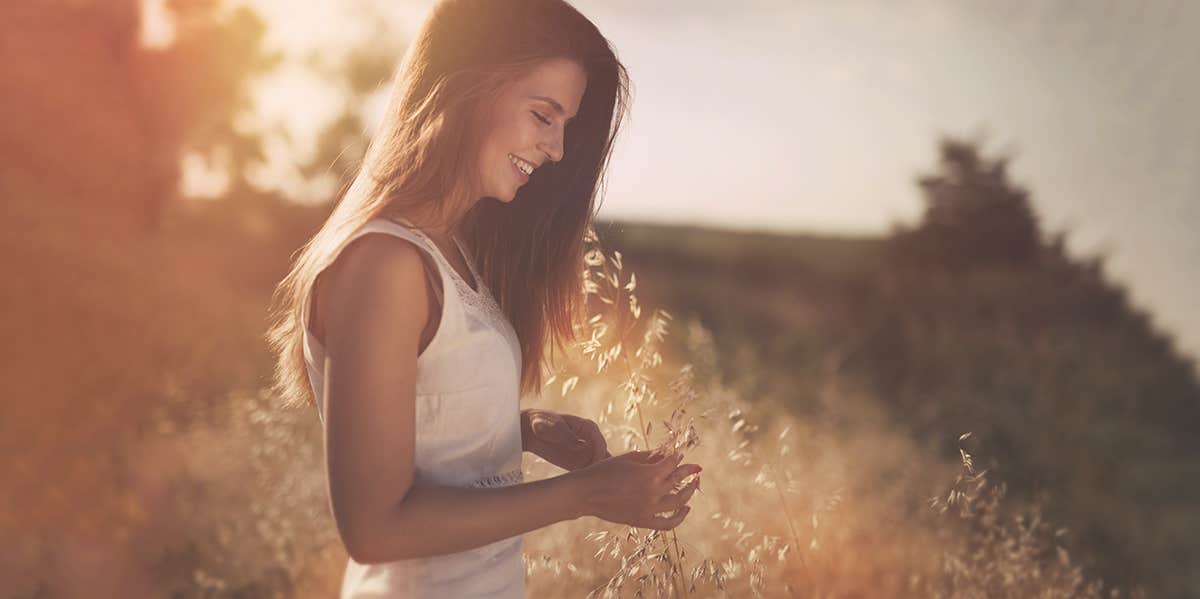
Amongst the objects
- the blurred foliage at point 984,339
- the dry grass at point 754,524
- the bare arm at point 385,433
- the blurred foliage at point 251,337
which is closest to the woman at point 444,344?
the bare arm at point 385,433

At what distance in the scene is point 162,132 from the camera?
10.3 metres

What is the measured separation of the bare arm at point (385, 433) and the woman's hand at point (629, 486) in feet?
0.25

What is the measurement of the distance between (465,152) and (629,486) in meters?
0.64

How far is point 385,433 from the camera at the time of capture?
1292mm

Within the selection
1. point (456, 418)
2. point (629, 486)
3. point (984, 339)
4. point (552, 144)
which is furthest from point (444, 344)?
point (984, 339)

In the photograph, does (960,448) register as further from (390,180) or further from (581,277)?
(390,180)

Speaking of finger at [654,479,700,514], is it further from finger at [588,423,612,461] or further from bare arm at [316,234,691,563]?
finger at [588,423,612,461]

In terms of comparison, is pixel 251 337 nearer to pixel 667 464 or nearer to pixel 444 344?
pixel 444 344

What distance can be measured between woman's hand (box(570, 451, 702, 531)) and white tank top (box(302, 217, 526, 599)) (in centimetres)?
20

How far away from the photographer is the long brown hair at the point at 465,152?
1599mm

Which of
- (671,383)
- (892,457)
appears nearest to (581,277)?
(671,383)

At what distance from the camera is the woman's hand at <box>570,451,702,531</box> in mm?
1448

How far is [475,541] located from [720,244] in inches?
653

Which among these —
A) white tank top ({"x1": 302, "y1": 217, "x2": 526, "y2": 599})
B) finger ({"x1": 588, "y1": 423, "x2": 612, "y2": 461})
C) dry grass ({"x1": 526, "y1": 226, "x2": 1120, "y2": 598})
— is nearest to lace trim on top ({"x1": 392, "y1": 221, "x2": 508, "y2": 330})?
white tank top ({"x1": 302, "y1": 217, "x2": 526, "y2": 599})
